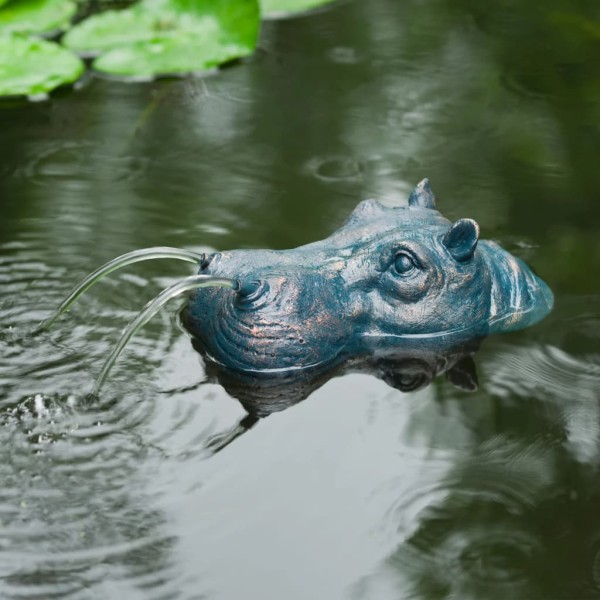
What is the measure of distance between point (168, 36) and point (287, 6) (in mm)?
1056

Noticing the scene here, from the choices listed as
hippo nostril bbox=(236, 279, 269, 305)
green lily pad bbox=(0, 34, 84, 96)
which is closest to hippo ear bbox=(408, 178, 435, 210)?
hippo nostril bbox=(236, 279, 269, 305)

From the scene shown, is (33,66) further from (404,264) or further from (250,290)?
(404,264)

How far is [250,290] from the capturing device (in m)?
4.39

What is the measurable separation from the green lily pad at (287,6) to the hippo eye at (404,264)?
4.05 m

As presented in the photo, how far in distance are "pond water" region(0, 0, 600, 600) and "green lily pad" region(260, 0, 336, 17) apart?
0.63 m

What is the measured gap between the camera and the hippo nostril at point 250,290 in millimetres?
4375

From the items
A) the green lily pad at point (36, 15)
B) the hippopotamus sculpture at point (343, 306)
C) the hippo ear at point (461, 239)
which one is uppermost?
the hippo ear at point (461, 239)

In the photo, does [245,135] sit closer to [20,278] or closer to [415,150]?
[415,150]

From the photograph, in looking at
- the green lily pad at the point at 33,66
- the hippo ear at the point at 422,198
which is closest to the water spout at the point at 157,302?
the hippo ear at the point at 422,198

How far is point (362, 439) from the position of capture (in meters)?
4.18

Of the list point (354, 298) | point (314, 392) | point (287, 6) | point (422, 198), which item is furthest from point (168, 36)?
point (314, 392)

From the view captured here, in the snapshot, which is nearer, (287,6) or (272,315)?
(272,315)

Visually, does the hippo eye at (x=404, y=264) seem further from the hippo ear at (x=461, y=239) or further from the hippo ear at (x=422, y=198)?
the hippo ear at (x=422, y=198)

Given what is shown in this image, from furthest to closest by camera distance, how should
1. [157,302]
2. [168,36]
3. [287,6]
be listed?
[287,6] < [168,36] < [157,302]
